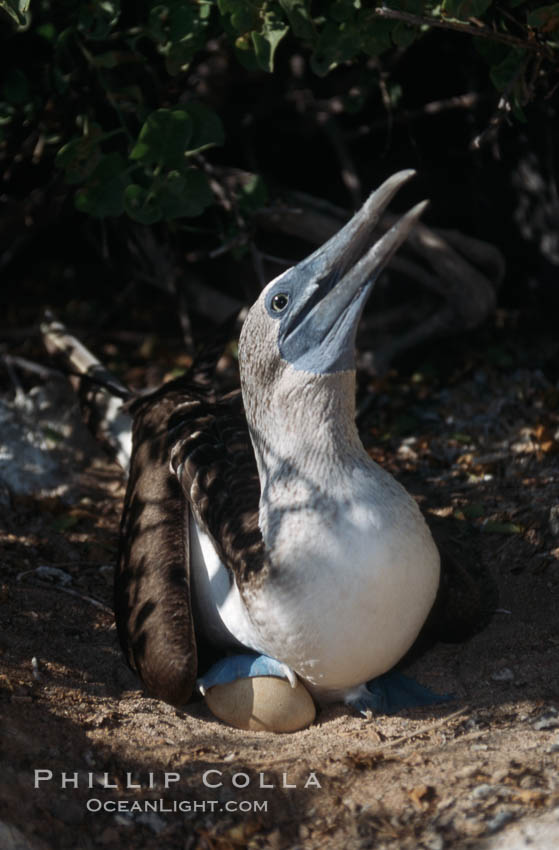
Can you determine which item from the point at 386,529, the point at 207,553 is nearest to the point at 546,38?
the point at 386,529

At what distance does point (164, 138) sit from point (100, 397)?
1723 mm

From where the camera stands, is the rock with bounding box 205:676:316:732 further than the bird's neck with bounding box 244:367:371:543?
Yes

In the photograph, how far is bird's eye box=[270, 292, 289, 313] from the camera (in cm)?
332

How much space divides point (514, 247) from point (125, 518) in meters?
3.37

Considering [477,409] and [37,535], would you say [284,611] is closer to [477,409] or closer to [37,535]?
[37,535]

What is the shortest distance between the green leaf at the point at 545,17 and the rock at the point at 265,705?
2561 mm

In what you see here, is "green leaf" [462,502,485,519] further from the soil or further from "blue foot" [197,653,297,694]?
"blue foot" [197,653,297,694]

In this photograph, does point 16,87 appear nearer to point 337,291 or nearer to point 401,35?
point 401,35

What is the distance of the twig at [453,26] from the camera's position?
340 centimetres

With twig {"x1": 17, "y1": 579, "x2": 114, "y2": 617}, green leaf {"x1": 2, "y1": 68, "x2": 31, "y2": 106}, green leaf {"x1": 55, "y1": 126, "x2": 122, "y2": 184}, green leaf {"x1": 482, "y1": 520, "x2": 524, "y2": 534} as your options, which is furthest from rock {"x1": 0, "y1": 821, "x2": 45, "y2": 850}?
green leaf {"x1": 2, "y1": 68, "x2": 31, "y2": 106}

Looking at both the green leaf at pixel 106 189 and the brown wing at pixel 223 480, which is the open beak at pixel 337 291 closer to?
the brown wing at pixel 223 480

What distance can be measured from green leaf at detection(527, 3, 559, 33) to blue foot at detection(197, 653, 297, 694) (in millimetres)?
2517

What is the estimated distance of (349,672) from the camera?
325cm

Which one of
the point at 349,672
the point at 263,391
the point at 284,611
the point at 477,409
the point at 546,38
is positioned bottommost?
the point at 477,409
